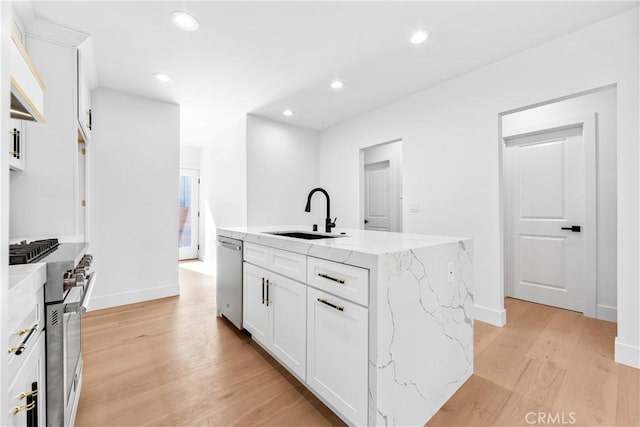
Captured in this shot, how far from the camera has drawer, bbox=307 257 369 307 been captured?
125cm

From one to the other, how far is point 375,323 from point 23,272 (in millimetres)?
1239

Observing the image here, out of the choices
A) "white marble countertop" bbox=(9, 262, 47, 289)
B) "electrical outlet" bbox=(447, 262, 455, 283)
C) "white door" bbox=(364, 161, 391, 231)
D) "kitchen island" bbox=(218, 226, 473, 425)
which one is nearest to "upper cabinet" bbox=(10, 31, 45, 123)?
"white marble countertop" bbox=(9, 262, 47, 289)

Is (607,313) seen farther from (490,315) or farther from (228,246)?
(228,246)

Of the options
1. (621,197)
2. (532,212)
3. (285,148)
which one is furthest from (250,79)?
(532,212)

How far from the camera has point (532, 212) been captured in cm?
341

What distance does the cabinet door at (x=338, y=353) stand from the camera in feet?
4.14

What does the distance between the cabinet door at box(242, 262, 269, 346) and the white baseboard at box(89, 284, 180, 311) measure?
1.85 metres

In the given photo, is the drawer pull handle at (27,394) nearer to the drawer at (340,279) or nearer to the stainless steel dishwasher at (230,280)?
the drawer at (340,279)

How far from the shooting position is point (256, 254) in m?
2.18

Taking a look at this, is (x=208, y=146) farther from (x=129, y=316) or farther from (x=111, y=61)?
(x=129, y=316)

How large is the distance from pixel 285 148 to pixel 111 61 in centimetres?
249

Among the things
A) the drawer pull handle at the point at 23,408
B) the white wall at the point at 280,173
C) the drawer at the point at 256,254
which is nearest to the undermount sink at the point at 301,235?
the drawer at the point at 256,254

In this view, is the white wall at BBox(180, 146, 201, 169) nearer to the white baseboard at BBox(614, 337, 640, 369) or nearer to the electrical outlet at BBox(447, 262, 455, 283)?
the electrical outlet at BBox(447, 262, 455, 283)

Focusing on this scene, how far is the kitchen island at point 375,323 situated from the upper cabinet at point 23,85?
47.3 inches
